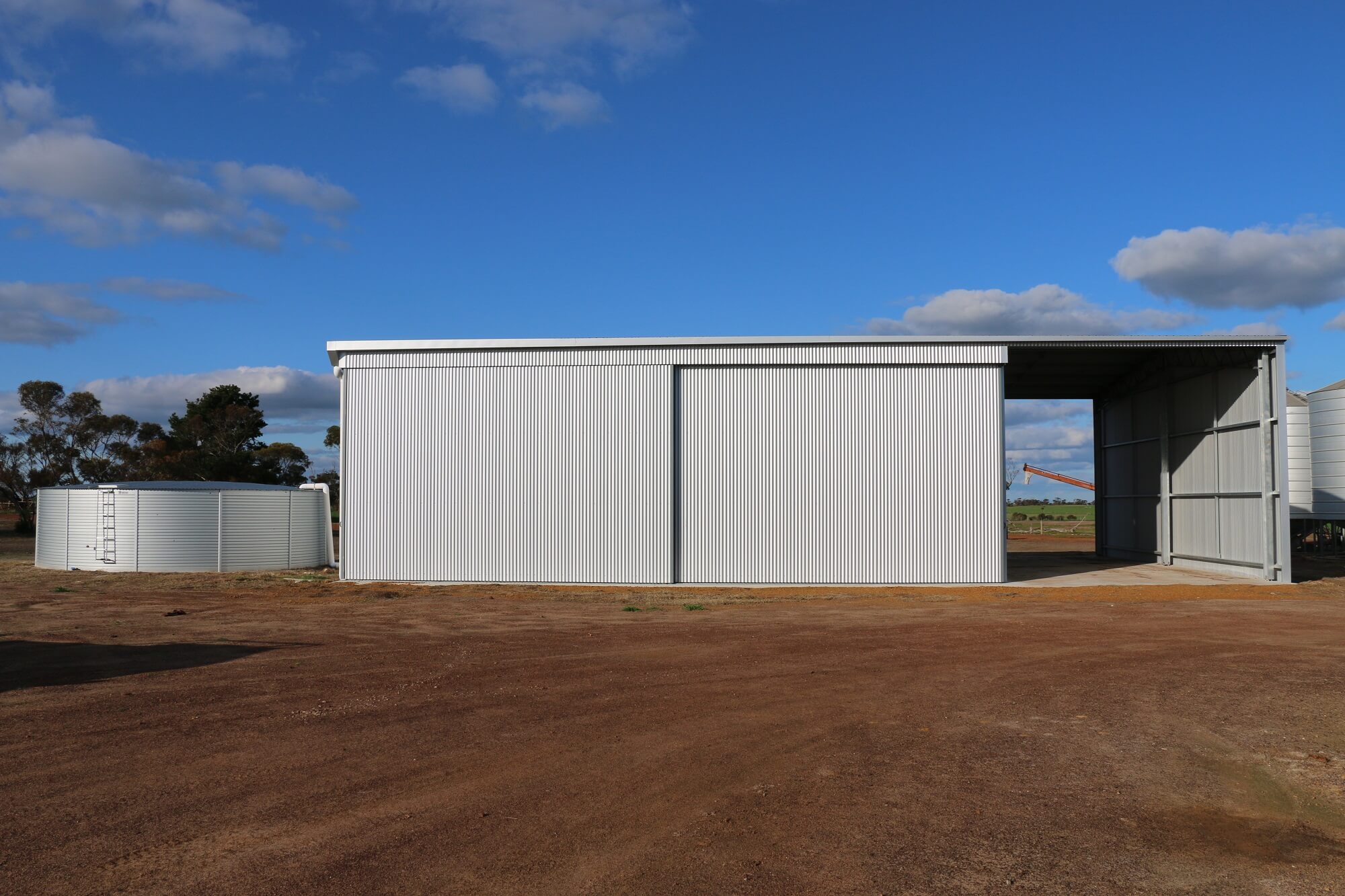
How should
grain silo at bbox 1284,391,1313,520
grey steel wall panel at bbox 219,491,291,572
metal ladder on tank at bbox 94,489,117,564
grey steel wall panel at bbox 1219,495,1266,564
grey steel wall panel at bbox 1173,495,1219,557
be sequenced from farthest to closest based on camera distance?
grain silo at bbox 1284,391,1313,520 < grey steel wall panel at bbox 219,491,291,572 < metal ladder on tank at bbox 94,489,117,564 < grey steel wall panel at bbox 1173,495,1219,557 < grey steel wall panel at bbox 1219,495,1266,564

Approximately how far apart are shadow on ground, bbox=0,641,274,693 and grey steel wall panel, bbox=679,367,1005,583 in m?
13.5

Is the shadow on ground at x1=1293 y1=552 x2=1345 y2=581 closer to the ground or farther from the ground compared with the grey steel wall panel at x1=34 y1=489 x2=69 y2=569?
closer to the ground

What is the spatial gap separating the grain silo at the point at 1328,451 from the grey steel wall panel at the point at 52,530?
46.7m

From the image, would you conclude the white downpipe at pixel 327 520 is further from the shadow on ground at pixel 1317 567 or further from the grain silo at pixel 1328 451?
the grain silo at pixel 1328 451

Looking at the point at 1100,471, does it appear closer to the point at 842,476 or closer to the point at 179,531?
the point at 842,476

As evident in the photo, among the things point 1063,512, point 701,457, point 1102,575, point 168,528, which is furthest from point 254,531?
point 1063,512

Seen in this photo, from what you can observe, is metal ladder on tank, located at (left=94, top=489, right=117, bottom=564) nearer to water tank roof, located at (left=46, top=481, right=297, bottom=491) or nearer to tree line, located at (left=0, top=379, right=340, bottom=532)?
water tank roof, located at (left=46, top=481, right=297, bottom=491)

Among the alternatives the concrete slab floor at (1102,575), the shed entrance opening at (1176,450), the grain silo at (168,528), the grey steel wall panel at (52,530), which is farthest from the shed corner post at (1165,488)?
the grey steel wall panel at (52,530)

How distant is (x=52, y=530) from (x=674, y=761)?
3385 centimetres

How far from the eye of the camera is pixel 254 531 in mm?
32781

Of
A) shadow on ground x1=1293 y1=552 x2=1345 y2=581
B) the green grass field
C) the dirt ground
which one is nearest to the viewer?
the dirt ground

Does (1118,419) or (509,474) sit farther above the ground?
(1118,419)

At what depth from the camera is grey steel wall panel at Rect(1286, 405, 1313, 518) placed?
121 feet

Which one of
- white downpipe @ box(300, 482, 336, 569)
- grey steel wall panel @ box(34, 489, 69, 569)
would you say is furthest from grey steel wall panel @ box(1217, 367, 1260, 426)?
grey steel wall panel @ box(34, 489, 69, 569)
